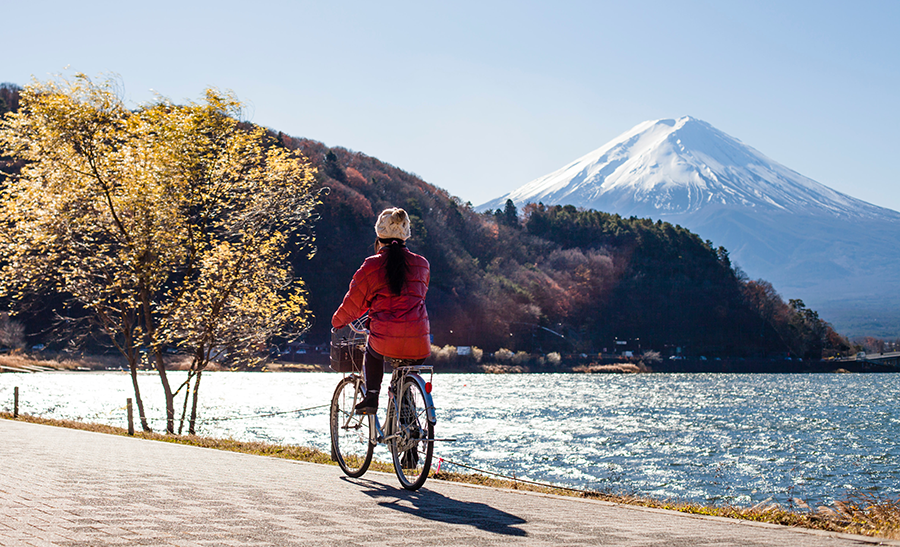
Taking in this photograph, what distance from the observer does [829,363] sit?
5463 inches

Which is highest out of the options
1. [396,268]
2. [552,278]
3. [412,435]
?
[552,278]

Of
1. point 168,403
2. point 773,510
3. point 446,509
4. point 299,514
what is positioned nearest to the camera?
point 299,514

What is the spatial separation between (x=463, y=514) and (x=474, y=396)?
57629 millimetres

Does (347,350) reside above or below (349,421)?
above

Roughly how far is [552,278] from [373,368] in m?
141

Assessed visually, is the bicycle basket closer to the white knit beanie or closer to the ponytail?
the ponytail

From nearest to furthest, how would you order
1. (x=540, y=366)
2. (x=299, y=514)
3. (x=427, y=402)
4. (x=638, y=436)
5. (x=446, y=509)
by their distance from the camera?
A: 1. (x=299, y=514)
2. (x=446, y=509)
3. (x=427, y=402)
4. (x=638, y=436)
5. (x=540, y=366)

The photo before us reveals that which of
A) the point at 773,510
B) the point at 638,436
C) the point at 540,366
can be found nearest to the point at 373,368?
the point at 773,510

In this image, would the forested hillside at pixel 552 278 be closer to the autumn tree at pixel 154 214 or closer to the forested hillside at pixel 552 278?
the forested hillside at pixel 552 278

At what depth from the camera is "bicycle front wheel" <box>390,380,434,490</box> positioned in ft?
18.1

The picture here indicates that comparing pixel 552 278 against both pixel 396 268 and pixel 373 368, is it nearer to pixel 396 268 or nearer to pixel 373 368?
pixel 373 368

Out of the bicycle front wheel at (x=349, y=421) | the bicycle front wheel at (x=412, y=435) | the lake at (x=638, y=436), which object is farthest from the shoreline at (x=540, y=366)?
the bicycle front wheel at (x=412, y=435)

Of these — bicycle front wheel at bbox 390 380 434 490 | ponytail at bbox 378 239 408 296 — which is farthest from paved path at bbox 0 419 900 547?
ponytail at bbox 378 239 408 296

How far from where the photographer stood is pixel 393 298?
5.62 m
